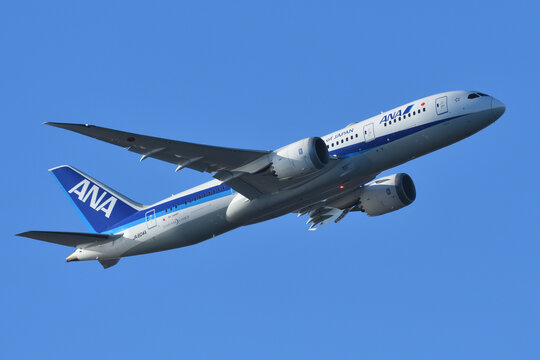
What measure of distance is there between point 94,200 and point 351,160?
1690cm

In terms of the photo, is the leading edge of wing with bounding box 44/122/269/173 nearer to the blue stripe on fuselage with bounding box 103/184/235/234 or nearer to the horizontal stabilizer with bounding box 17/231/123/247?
the blue stripe on fuselage with bounding box 103/184/235/234

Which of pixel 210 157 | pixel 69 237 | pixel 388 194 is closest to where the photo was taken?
Answer: pixel 210 157

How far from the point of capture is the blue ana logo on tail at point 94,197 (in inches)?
1788

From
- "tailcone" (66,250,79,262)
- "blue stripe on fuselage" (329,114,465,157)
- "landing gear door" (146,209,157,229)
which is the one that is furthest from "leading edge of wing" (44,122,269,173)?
"tailcone" (66,250,79,262)

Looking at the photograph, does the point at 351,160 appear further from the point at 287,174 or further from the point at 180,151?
the point at 180,151

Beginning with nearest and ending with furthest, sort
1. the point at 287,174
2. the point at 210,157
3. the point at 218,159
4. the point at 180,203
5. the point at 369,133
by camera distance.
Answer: the point at 287,174
the point at 369,133
the point at 210,157
the point at 218,159
the point at 180,203

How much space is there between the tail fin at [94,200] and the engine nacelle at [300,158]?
35.3ft

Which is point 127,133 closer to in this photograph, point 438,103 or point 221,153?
point 221,153

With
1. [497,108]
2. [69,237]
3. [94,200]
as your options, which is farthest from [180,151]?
[497,108]

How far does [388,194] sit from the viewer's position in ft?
141

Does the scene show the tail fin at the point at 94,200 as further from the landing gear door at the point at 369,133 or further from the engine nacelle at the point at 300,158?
the landing gear door at the point at 369,133

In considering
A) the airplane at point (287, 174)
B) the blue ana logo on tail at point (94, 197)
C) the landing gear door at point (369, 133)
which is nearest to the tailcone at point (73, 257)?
the airplane at point (287, 174)

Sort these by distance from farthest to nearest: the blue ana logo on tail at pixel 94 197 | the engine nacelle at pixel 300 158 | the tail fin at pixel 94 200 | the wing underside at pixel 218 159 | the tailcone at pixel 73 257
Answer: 1. the blue ana logo on tail at pixel 94 197
2. the tail fin at pixel 94 200
3. the tailcone at pixel 73 257
4. the engine nacelle at pixel 300 158
5. the wing underside at pixel 218 159

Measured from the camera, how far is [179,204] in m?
41.3
